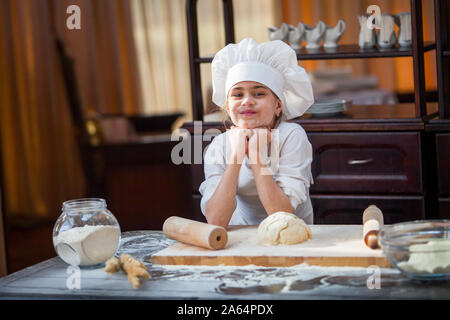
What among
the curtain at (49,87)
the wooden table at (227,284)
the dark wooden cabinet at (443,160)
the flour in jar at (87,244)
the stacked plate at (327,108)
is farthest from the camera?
the curtain at (49,87)

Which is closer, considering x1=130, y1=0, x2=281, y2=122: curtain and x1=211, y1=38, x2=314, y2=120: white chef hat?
x1=211, y1=38, x2=314, y2=120: white chef hat

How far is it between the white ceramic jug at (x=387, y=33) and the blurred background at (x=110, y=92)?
74.3 inches

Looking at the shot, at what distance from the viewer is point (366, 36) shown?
3174mm

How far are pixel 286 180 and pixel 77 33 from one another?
13.1 ft

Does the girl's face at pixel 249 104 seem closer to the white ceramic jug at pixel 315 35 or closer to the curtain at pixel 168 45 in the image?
the white ceramic jug at pixel 315 35

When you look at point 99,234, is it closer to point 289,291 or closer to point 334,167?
point 289,291

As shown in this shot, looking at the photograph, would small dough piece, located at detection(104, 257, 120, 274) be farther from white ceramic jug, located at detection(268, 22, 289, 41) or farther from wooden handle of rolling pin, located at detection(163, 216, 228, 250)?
white ceramic jug, located at detection(268, 22, 289, 41)

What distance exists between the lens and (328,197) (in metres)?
3.15

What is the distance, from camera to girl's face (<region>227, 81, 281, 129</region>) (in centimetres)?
216

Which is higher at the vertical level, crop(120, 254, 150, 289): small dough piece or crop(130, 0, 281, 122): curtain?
crop(130, 0, 281, 122): curtain

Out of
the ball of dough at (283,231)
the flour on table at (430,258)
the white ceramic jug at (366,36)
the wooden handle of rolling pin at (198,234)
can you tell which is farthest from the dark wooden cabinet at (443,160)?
the flour on table at (430,258)

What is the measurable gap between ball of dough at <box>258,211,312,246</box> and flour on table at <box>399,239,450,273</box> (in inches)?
13.8

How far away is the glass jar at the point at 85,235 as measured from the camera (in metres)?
1.73

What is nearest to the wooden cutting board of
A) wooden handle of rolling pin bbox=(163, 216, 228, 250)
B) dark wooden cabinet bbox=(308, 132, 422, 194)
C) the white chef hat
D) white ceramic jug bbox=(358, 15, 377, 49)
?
wooden handle of rolling pin bbox=(163, 216, 228, 250)
